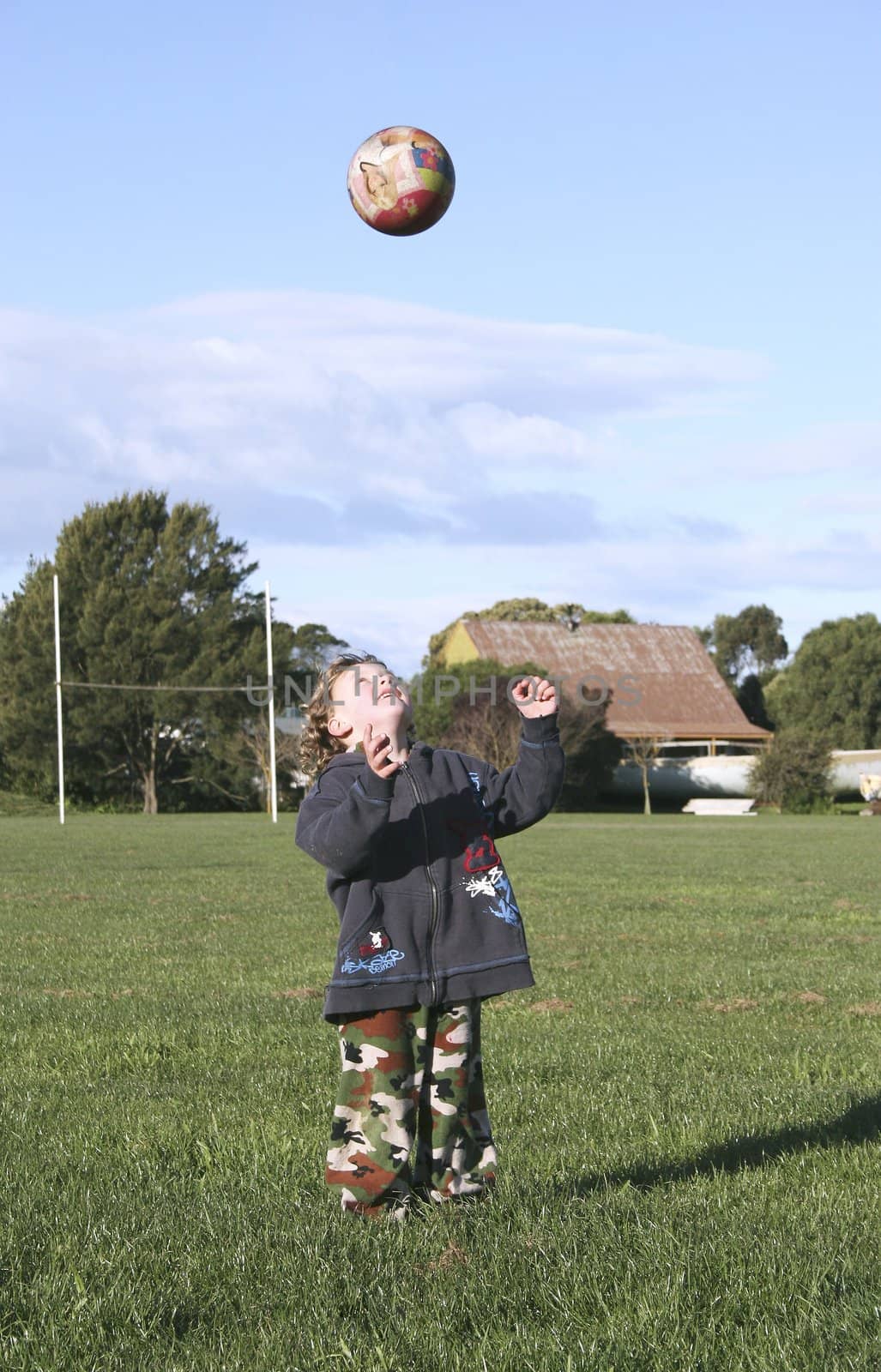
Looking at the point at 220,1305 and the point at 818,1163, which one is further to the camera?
the point at 818,1163

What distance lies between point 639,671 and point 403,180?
5344 centimetres

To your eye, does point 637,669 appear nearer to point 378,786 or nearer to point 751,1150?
point 751,1150

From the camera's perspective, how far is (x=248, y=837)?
2769 centimetres

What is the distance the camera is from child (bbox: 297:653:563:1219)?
3.50 m

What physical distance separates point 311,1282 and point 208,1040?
3.49 meters

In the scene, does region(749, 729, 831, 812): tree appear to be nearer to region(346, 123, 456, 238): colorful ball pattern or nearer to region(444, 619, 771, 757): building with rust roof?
region(444, 619, 771, 757): building with rust roof

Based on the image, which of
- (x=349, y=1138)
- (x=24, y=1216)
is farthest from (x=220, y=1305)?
(x=24, y=1216)

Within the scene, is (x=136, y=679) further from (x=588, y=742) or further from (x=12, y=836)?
(x=12, y=836)

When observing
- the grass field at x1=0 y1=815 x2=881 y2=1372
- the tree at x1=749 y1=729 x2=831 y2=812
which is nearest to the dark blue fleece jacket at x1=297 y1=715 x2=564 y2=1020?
the grass field at x1=0 y1=815 x2=881 y2=1372

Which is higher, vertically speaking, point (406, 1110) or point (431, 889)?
point (431, 889)

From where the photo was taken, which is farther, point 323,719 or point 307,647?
point 307,647

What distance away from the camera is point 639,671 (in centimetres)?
5872

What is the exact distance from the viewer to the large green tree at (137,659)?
2026 inches

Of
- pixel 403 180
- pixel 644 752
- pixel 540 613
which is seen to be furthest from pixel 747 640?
pixel 403 180
